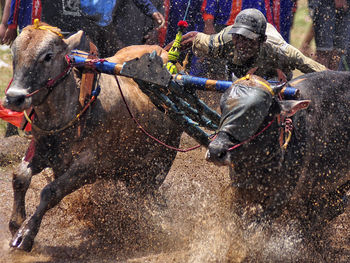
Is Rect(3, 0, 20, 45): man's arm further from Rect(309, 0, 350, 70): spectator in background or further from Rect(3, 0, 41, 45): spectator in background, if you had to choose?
Rect(309, 0, 350, 70): spectator in background

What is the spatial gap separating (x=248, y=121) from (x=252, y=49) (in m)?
0.86

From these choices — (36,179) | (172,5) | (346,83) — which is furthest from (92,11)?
(346,83)

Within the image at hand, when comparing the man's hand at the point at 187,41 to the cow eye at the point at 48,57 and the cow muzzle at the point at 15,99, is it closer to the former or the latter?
the cow eye at the point at 48,57

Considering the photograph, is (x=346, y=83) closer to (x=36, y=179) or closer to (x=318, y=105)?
(x=318, y=105)

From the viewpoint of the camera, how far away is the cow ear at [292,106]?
412 centimetres

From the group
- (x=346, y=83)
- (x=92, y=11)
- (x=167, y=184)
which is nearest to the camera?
(x=346, y=83)

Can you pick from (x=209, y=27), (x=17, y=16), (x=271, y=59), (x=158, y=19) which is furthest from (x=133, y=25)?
(x=271, y=59)

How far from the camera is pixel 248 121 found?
13.3 feet

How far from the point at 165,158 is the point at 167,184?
61 centimetres

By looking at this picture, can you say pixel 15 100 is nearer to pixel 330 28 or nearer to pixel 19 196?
pixel 19 196

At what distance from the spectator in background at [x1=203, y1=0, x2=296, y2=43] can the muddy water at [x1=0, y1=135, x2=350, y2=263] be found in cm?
200

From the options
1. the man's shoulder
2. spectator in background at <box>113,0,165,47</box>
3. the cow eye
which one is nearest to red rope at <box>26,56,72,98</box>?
the cow eye

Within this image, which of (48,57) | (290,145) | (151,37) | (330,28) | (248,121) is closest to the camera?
(248,121)

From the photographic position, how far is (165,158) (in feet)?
19.0
